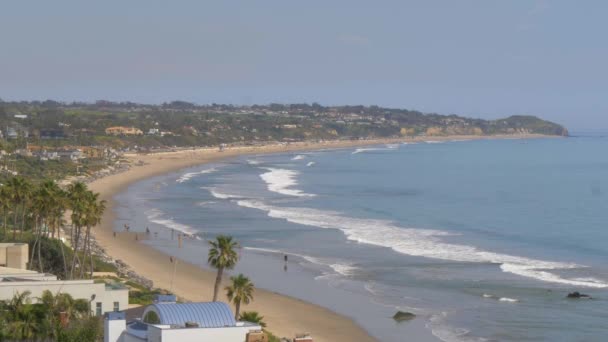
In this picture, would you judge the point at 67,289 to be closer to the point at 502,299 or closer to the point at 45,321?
the point at 45,321

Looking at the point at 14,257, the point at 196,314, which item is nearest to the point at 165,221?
the point at 14,257

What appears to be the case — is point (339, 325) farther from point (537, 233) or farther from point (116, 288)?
point (537, 233)

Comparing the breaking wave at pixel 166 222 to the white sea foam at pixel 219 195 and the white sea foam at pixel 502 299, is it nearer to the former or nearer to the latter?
the white sea foam at pixel 219 195

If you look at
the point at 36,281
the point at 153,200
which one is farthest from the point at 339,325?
the point at 153,200

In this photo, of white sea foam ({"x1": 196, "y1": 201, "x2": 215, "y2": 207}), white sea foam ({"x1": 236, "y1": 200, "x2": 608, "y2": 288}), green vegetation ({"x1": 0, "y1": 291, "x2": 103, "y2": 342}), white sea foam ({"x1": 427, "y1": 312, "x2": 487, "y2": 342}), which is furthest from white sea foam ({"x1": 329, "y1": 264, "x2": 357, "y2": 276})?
white sea foam ({"x1": 196, "y1": 201, "x2": 215, "y2": 207})

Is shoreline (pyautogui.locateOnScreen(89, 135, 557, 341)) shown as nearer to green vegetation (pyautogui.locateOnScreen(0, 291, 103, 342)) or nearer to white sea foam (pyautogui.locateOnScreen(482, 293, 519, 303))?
white sea foam (pyautogui.locateOnScreen(482, 293, 519, 303))

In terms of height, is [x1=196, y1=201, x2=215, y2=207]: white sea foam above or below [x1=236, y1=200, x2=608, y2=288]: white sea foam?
below

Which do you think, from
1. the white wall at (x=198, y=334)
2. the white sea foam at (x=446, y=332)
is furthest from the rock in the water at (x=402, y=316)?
the white wall at (x=198, y=334)
